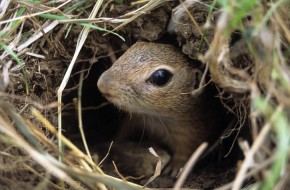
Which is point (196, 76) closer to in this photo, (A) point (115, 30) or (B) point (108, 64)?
(A) point (115, 30)

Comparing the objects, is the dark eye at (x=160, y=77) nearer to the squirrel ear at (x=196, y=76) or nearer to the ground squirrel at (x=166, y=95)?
the ground squirrel at (x=166, y=95)

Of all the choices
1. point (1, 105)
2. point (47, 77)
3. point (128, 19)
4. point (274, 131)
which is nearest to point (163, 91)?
point (128, 19)

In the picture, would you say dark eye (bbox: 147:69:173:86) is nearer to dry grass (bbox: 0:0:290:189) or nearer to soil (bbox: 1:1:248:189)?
soil (bbox: 1:1:248:189)

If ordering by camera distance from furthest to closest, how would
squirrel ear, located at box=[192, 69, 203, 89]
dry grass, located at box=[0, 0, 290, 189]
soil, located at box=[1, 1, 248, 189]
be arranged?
squirrel ear, located at box=[192, 69, 203, 89] < soil, located at box=[1, 1, 248, 189] < dry grass, located at box=[0, 0, 290, 189]

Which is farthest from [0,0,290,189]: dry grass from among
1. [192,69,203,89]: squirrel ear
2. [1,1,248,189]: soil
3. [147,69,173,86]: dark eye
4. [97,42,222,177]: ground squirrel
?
[192,69,203,89]: squirrel ear

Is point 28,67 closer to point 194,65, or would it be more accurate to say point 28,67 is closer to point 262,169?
point 194,65

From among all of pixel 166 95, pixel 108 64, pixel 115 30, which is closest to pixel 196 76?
pixel 166 95
